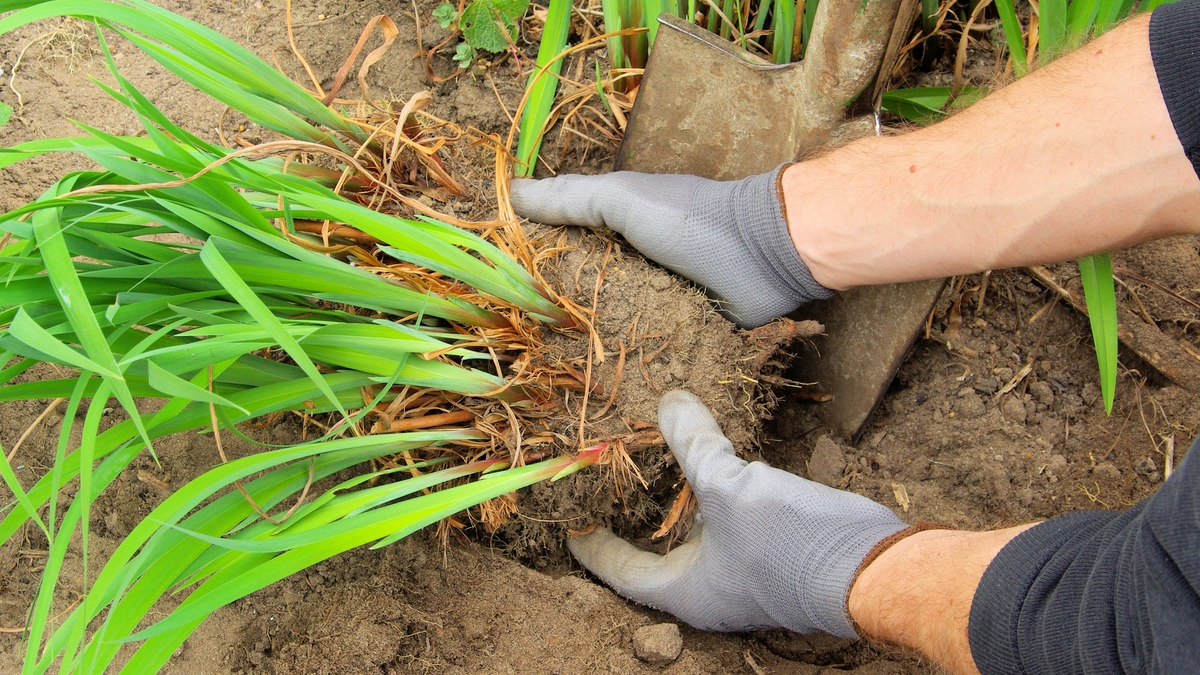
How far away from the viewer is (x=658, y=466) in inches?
50.4

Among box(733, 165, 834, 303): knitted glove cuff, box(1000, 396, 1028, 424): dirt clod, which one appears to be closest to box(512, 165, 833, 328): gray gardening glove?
box(733, 165, 834, 303): knitted glove cuff

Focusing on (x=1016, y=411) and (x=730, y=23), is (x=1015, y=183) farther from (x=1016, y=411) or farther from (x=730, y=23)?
(x=730, y=23)

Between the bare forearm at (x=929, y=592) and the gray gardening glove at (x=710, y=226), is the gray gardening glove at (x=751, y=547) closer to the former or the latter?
the bare forearm at (x=929, y=592)

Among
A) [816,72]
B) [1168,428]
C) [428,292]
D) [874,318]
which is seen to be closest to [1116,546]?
[874,318]

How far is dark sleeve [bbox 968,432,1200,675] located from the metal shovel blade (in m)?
0.48

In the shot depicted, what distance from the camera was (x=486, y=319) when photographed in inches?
47.1

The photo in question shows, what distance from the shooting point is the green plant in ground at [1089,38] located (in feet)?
3.62

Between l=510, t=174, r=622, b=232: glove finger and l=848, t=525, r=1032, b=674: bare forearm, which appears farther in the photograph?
l=510, t=174, r=622, b=232: glove finger

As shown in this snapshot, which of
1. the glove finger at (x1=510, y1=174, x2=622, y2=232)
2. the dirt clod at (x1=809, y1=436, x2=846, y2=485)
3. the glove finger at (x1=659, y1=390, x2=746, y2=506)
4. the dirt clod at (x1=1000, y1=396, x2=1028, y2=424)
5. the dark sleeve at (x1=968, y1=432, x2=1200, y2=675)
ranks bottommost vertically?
the dirt clod at (x1=809, y1=436, x2=846, y2=485)

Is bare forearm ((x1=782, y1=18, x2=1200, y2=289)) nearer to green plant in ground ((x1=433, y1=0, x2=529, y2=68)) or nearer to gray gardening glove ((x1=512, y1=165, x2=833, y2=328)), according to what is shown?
gray gardening glove ((x1=512, y1=165, x2=833, y2=328))

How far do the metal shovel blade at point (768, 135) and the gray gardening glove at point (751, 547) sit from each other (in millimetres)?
274

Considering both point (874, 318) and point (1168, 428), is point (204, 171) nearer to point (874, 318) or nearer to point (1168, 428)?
point (874, 318)

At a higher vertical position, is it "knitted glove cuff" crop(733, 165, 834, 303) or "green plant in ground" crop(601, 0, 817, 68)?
"green plant in ground" crop(601, 0, 817, 68)

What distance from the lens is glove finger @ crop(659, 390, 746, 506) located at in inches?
47.1
